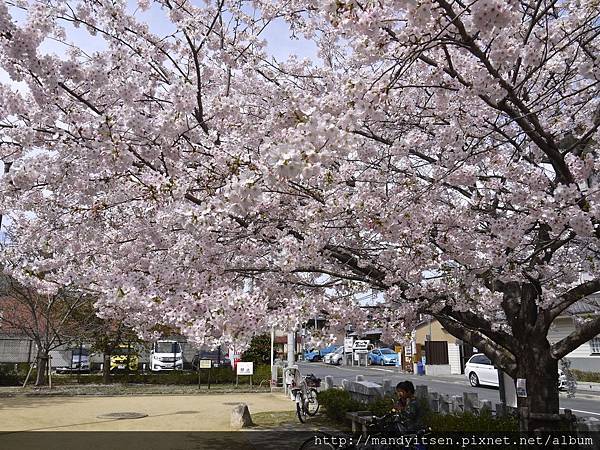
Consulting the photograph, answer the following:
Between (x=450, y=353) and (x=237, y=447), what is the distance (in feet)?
86.3

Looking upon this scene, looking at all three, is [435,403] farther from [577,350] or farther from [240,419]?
[577,350]

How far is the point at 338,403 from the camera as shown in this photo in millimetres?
10836

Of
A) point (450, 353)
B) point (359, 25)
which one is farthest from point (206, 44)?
point (450, 353)

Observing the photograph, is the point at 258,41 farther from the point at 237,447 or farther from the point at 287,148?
the point at 237,447

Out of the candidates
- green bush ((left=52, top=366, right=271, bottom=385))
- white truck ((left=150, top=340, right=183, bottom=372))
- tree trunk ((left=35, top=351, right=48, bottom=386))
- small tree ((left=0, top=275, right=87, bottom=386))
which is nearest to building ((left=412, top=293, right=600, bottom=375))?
green bush ((left=52, top=366, right=271, bottom=385))

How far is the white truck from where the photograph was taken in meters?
27.6

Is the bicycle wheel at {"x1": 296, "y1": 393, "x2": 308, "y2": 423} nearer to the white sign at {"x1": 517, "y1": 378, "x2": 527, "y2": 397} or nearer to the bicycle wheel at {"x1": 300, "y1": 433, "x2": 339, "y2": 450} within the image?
the bicycle wheel at {"x1": 300, "y1": 433, "x2": 339, "y2": 450}

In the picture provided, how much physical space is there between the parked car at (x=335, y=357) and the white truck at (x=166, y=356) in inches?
747

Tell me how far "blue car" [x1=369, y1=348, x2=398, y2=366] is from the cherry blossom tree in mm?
34926

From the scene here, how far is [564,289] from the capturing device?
7.38m

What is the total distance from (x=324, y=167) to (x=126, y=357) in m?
24.2

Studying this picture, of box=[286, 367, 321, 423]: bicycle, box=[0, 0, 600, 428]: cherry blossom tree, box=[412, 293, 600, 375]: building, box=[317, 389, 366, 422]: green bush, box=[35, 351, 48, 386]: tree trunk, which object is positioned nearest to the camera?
box=[0, 0, 600, 428]: cherry blossom tree

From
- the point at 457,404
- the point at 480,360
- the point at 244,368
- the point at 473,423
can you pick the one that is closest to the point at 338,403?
the point at 457,404

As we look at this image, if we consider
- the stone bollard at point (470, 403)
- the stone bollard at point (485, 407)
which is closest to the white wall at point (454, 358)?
the stone bollard at point (470, 403)
